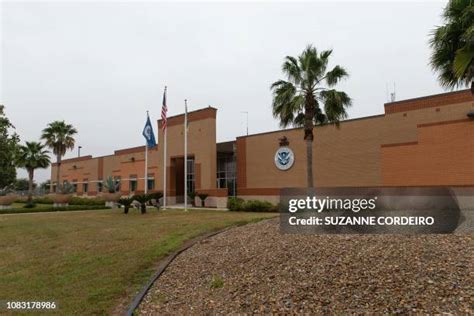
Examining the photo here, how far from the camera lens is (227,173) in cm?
3566

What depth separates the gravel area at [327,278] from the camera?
5.37m

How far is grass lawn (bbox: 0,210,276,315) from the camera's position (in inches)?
315

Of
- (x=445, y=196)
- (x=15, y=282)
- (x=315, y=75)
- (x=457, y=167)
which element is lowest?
(x=15, y=282)

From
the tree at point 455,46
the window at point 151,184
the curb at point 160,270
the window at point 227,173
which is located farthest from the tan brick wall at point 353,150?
the window at point 151,184

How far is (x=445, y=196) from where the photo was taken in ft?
48.1

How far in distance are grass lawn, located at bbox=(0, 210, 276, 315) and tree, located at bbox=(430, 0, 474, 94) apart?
28.9ft

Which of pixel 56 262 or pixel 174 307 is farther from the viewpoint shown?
pixel 56 262

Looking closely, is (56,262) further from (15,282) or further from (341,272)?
(341,272)

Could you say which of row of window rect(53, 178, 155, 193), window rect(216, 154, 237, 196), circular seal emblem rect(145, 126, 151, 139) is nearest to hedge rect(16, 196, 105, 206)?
row of window rect(53, 178, 155, 193)

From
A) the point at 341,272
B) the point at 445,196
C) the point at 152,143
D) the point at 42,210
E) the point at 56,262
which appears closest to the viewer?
the point at 341,272

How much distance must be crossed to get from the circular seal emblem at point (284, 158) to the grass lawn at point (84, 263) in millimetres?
14465

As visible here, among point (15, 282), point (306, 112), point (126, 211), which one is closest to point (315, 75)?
point (306, 112)

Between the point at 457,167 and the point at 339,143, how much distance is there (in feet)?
26.5

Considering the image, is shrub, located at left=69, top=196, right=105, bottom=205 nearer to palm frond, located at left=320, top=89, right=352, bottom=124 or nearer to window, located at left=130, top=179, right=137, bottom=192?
window, located at left=130, top=179, right=137, bottom=192
